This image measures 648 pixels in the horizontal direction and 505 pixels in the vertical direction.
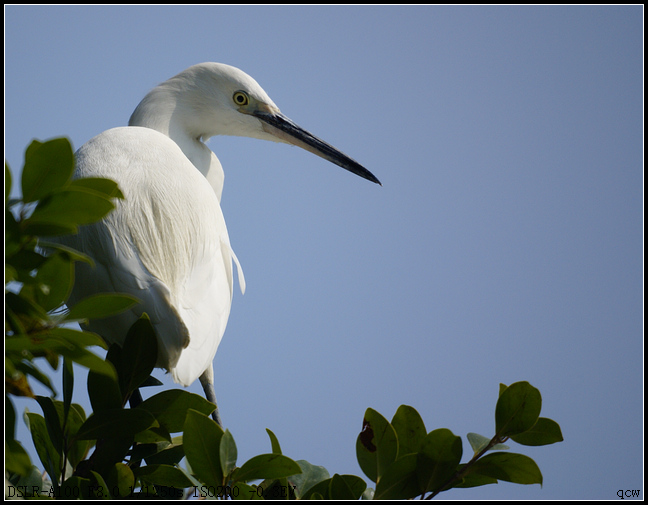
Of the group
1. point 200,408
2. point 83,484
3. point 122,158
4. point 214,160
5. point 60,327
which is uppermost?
point 214,160

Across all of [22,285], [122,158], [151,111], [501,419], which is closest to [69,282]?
[22,285]

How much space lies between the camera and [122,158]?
1.42 metres

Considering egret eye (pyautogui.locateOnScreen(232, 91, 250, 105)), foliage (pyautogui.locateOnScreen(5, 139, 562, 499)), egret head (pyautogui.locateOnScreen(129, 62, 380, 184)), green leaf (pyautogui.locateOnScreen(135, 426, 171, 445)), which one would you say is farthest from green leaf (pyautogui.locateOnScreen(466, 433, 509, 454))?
egret eye (pyautogui.locateOnScreen(232, 91, 250, 105))

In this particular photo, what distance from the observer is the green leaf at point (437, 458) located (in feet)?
2.78

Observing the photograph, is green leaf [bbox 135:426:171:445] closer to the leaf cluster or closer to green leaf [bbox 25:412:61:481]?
green leaf [bbox 25:412:61:481]

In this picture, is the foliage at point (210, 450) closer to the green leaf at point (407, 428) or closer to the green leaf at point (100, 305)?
the green leaf at point (407, 428)

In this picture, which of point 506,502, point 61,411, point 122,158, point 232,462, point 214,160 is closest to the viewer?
point 506,502

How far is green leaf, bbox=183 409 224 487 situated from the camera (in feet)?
2.58

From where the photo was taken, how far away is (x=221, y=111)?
7.43ft

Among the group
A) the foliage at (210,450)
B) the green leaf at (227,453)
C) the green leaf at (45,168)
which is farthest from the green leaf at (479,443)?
the green leaf at (45,168)

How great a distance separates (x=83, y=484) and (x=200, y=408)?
19 cm

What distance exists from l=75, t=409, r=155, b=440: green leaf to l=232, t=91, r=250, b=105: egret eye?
169cm

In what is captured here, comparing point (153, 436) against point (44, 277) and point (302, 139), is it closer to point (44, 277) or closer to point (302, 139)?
point (44, 277)

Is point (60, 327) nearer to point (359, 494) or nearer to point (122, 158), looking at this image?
point (359, 494)
